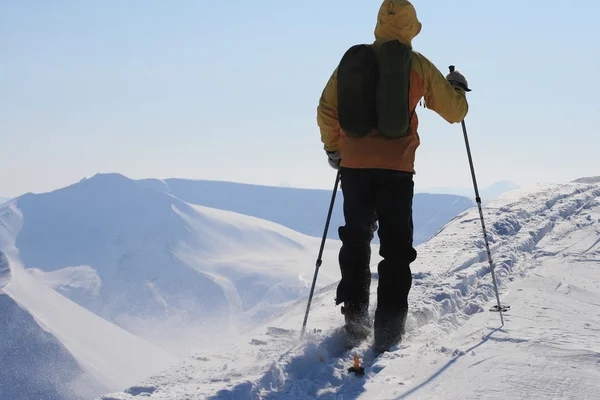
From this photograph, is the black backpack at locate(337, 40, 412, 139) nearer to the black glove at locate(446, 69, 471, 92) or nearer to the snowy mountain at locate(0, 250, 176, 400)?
the black glove at locate(446, 69, 471, 92)

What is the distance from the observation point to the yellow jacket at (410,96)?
3.63 m

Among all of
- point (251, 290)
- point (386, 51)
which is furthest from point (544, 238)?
point (251, 290)

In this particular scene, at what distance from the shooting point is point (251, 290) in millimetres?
137125

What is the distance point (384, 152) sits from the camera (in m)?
3.62

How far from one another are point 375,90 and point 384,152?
401 millimetres

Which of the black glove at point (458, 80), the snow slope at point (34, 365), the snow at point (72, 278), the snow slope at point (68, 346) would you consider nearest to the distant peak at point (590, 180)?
the black glove at point (458, 80)

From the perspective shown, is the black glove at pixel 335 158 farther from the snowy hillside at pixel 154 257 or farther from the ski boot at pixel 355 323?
the snowy hillside at pixel 154 257

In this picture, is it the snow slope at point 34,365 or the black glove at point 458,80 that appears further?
the snow slope at point 34,365

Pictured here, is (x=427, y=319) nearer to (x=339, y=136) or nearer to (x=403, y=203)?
(x=403, y=203)

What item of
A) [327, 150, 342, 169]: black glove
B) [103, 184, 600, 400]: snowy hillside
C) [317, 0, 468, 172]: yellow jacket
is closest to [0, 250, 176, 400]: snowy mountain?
[103, 184, 600, 400]: snowy hillside

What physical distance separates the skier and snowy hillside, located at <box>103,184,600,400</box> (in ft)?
0.94

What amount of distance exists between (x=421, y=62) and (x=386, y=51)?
0.26m

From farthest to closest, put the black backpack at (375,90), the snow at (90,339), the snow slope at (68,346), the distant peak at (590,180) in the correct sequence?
1. the snow at (90,339)
2. the snow slope at (68,346)
3. the distant peak at (590,180)
4. the black backpack at (375,90)

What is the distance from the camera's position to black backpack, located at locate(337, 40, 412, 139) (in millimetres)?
3500
